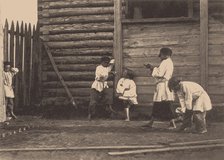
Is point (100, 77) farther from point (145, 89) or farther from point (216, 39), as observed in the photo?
point (216, 39)

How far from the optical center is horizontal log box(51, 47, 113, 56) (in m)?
13.1

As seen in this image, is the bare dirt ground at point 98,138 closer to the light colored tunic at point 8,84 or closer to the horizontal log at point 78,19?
the light colored tunic at point 8,84

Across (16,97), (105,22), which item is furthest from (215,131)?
(16,97)

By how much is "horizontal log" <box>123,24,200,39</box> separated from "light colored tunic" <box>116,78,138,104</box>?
1194 mm

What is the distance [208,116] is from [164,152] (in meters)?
4.84

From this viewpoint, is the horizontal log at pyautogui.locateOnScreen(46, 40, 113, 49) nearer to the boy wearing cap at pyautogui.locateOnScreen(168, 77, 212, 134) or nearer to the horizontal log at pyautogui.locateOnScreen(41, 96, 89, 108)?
the horizontal log at pyautogui.locateOnScreen(41, 96, 89, 108)

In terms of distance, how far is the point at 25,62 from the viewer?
15.1 meters

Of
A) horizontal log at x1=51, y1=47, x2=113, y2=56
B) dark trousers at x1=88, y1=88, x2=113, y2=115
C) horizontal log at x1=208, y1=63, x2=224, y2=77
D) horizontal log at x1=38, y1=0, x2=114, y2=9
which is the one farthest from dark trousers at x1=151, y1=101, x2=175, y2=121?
horizontal log at x1=38, y1=0, x2=114, y2=9

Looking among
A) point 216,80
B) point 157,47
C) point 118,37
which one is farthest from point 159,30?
point 216,80

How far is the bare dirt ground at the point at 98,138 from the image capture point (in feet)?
24.9

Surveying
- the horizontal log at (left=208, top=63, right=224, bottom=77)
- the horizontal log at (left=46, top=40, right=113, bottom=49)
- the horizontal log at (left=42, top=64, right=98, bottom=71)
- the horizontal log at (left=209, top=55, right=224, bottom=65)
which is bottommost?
the horizontal log at (left=208, top=63, right=224, bottom=77)

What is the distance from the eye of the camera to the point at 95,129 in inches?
417

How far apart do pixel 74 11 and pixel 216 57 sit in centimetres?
389

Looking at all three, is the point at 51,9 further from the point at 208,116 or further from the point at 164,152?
the point at 164,152
